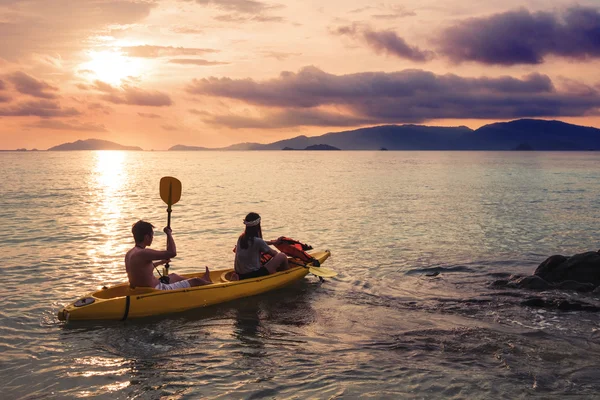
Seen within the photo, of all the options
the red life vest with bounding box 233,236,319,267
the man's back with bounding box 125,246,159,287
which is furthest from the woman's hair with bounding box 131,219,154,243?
the red life vest with bounding box 233,236,319,267

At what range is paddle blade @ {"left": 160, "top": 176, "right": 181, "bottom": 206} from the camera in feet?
45.3

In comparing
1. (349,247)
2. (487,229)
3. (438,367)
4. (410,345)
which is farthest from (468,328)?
(487,229)

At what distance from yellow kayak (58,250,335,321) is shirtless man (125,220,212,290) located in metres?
0.23

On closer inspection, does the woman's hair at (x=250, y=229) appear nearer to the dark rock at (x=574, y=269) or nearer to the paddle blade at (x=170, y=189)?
the paddle blade at (x=170, y=189)

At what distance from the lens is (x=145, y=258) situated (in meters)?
10.6

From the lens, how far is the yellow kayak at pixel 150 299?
35.2 feet

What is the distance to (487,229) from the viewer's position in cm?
2536

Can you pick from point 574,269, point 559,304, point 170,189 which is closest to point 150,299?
point 170,189

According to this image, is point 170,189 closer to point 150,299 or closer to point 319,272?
point 150,299

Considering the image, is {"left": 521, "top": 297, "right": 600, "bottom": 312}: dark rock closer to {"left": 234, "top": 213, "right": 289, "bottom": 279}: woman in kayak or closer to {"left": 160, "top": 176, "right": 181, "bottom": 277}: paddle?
{"left": 234, "top": 213, "right": 289, "bottom": 279}: woman in kayak

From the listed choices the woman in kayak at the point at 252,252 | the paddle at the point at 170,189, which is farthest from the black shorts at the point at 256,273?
the paddle at the point at 170,189

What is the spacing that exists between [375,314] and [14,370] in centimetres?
719

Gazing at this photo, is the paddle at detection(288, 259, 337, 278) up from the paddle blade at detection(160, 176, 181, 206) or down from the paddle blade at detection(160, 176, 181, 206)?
down

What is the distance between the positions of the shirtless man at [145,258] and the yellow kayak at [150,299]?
23 centimetres
